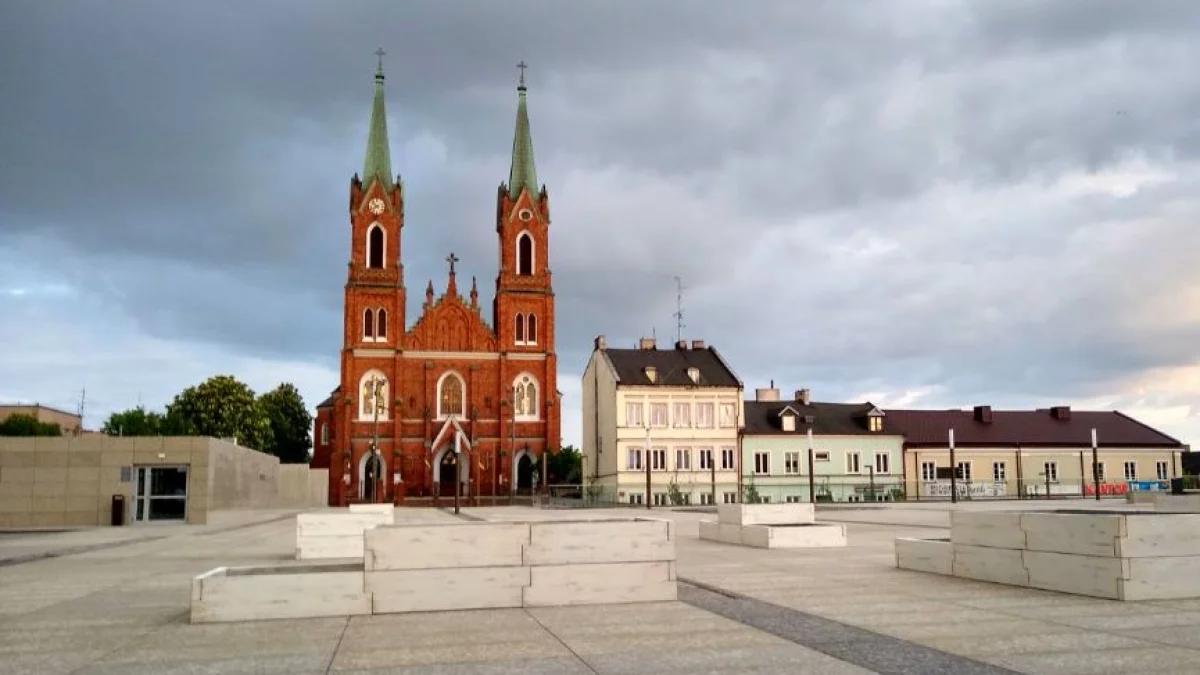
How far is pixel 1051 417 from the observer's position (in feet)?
248

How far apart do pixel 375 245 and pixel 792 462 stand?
39.2m

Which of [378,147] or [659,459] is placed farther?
[378,147]

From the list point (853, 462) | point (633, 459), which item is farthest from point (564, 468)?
point (853, 462)

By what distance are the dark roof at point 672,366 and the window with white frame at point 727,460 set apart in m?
4.69

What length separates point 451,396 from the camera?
82562mm

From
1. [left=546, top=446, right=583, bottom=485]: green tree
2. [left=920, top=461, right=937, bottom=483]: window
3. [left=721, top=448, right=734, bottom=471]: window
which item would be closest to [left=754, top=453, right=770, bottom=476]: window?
[left=721, top=448, right=734, bottom=471]: window

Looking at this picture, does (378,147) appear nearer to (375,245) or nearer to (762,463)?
(375,245)

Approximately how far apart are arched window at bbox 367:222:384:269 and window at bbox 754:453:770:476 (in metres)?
Answer: 35.3

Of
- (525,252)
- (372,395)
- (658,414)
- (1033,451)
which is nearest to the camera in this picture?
(658,414)

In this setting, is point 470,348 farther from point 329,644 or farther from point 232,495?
point 329,644

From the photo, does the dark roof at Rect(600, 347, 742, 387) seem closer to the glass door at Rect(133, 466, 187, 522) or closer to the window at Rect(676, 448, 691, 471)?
the window at Rect(676, 448, 691, 471)

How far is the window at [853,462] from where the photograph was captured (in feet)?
229

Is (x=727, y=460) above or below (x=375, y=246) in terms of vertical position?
below

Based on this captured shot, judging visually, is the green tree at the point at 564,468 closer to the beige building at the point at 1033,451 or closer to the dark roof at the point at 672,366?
the dark roof at the point at 672,366
